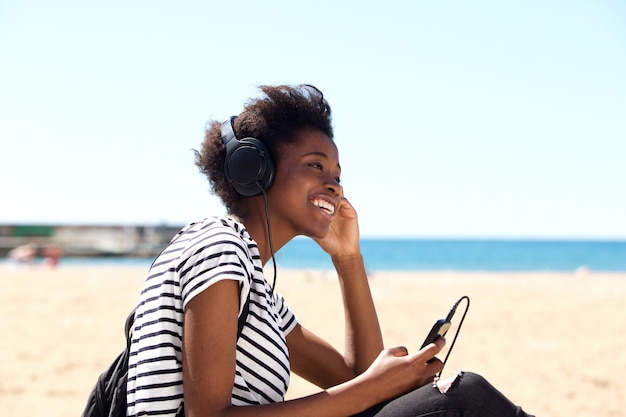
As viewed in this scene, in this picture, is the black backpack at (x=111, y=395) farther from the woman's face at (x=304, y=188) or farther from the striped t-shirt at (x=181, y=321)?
the woman's face at (x=304, y=188)

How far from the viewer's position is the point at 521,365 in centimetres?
691

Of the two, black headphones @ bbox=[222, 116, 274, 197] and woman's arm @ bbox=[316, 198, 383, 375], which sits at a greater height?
black headphones @ bbox=[222, 116, 274, 197]

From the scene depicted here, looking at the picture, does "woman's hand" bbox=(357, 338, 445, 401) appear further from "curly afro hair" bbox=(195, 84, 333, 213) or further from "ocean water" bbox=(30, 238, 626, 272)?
"ocean water" bbox=(30, 238, 626, 272)

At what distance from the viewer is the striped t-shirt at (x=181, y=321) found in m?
1.79

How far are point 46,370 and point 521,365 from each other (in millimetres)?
4578

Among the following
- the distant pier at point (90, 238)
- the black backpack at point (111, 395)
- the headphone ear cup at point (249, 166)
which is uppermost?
the headphone ear cup at point (249, 166)

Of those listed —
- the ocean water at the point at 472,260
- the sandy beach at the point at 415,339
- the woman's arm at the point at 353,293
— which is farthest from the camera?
the ocean water at the point at 472,260

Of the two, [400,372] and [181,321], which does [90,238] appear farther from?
[400,372]

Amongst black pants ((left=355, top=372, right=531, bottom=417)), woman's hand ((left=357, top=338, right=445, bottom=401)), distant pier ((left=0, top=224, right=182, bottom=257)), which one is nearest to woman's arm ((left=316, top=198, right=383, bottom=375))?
woman's hand ((left=357, top=338, right=445, bottom=401))

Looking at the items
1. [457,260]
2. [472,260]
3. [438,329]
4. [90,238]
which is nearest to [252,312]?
[438,329]

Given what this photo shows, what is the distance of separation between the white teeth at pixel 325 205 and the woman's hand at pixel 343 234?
42cm

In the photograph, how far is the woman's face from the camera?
7.31 feet

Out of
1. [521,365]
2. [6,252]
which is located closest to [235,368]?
[521,365]

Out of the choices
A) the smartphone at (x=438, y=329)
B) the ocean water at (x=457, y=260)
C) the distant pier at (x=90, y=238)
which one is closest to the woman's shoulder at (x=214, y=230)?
the smartphone at (x=438, y=329)
